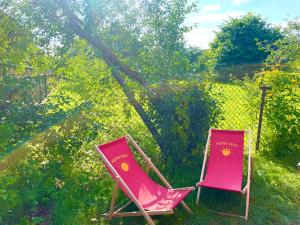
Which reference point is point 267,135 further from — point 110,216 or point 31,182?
point 31,182

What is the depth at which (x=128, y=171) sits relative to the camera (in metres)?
4.13

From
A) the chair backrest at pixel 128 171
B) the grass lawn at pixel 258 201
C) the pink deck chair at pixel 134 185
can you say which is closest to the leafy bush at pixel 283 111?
the grass lawn at pixel 258 201

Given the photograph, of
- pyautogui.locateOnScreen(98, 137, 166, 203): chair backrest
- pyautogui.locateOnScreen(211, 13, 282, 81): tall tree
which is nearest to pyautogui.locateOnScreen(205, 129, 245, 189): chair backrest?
pyautogui.locateOnScreen(98, 137, 166, 203): chair backrest

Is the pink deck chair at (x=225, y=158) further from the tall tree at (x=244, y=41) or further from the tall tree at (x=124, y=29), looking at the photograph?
the tall tree at (x=244, y=41)

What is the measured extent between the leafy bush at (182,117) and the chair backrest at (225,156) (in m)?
0.44

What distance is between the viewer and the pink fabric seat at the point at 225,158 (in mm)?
4340

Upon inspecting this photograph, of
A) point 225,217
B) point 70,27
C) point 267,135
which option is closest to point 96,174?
point 225,217

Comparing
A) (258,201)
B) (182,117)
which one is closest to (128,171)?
(182,117)

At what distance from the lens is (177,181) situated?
4.85 meters

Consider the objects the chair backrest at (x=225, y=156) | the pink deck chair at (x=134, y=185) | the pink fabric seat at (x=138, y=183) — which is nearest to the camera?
the pink deck chair at (x=134, y=185)

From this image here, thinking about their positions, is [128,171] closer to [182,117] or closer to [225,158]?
[182,117]

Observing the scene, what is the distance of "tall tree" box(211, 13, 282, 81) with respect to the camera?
24078 millimetres

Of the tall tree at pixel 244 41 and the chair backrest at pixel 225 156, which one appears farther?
the tall tree at pixel 244 41

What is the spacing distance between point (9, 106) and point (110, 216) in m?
1.87
